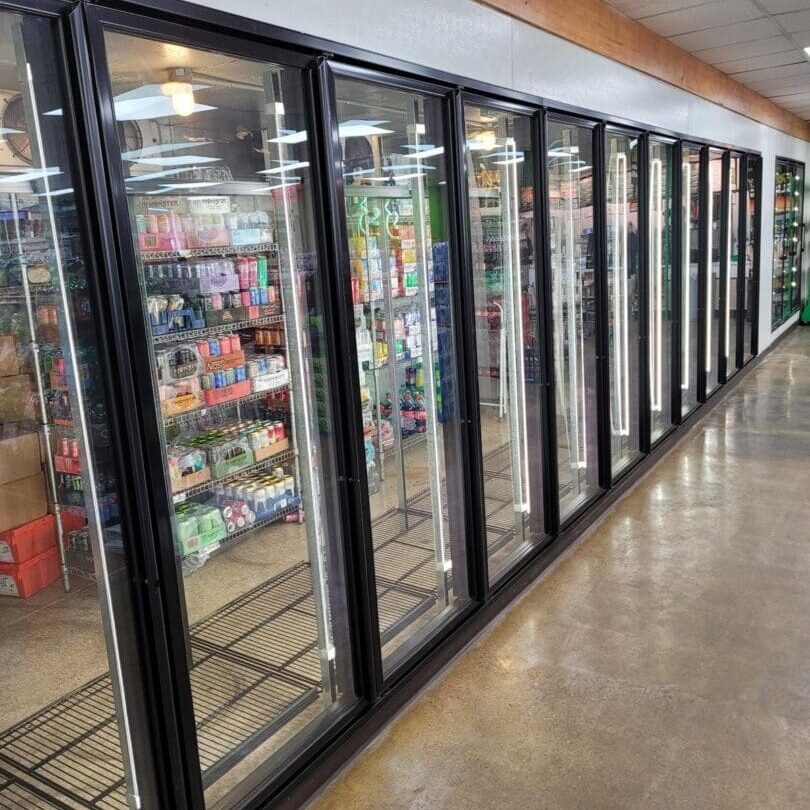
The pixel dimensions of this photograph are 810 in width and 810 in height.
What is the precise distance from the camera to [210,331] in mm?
3193

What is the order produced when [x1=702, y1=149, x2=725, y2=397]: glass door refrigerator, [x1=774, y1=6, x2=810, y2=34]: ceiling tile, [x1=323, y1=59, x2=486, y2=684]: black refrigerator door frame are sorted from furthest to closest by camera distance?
[x1=702, y1=149, x2=725, y2=397]: glass door refrigerator → [x1=774, y1=6, x2=810, y2=34]: ceiling tile → [x1=323, y1=59, x2=486, y2=684]: black refrigerator door frame

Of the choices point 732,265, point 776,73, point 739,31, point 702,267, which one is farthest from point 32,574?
point 732,265

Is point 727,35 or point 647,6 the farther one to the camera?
point 727,35

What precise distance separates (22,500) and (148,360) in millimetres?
1569

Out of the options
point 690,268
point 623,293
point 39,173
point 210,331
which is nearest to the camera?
point 39,173

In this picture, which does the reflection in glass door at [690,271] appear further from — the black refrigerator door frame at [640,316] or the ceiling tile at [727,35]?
the black refrigerator door frame at [640,316]

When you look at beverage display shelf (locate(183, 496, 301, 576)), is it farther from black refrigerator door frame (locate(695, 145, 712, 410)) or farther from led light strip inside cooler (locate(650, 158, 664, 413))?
black refrigerator door frame (locate(695, 145, 712, 410))

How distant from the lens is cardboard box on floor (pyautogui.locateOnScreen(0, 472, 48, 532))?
3.15m

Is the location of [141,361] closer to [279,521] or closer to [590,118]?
[279,521]

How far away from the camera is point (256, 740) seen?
278cm

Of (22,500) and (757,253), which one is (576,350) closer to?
(22,500)

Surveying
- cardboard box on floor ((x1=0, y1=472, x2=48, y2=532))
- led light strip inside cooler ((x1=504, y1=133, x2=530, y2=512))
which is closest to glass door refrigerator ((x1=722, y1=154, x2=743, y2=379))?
led light strip inside cooler ((x1=504, y1=133, x2=530, y2=512))

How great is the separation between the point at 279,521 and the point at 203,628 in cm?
56

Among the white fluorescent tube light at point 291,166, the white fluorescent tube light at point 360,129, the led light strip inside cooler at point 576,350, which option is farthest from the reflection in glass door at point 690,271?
the white fluorescent tube light at point 291,166
